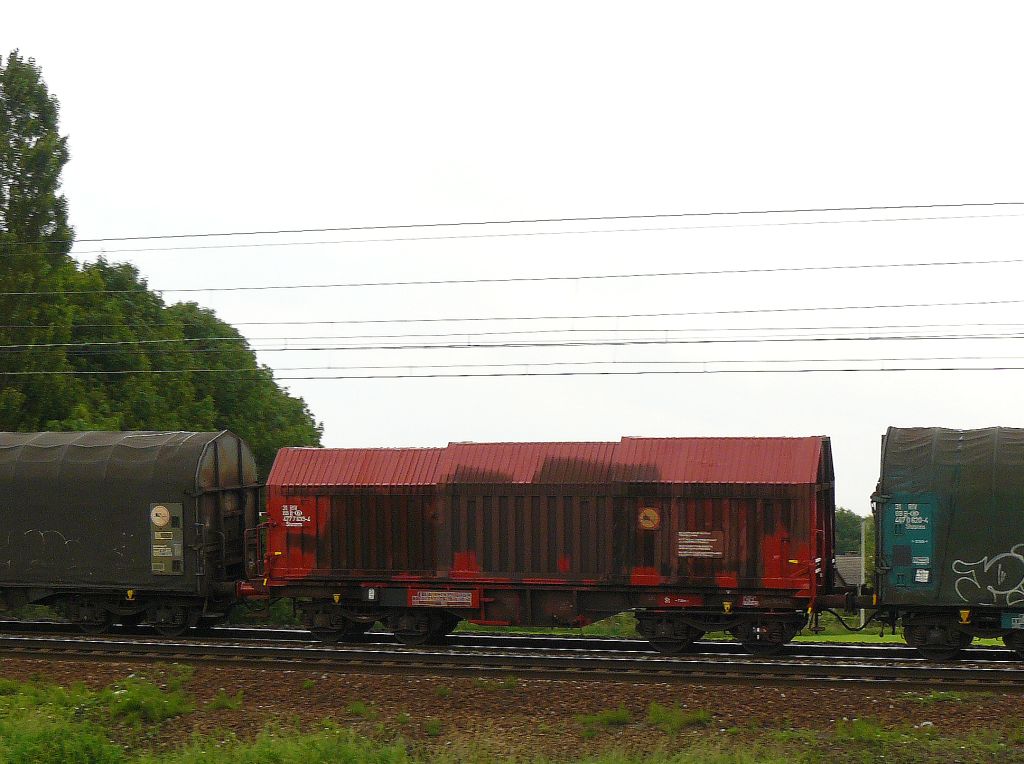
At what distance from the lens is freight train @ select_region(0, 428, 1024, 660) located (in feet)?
56.1

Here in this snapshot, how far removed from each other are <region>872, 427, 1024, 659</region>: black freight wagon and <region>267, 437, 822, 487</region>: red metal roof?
1.63 metres

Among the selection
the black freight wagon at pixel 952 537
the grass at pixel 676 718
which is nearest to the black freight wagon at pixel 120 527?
the grass at pixel 676 718

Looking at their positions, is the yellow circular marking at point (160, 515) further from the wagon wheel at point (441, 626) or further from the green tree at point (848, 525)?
the green tree at point (848, 525)

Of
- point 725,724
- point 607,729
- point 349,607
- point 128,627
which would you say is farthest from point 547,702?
point 128,627

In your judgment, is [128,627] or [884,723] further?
[128,627]

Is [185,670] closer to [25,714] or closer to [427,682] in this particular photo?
[25,714]

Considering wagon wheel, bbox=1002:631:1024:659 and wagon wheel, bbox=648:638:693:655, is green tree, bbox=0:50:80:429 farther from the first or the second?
wagon wheel, bbox=1002:631:1024:659

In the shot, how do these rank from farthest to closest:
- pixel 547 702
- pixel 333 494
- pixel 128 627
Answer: pixel 128 627, pixel 333 494, pixel 547 702

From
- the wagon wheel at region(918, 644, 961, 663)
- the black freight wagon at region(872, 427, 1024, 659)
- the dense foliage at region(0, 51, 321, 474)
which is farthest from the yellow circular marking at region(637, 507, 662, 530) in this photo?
the dense foliage at region(0, 51, 321, 474)

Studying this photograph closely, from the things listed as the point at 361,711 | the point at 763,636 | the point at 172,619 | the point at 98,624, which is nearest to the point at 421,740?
Result: the point at 361,711

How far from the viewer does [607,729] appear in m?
14.0

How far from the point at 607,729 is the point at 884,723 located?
12.5ft

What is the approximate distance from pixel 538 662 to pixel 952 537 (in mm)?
7346

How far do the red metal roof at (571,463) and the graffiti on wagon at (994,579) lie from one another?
290cm
